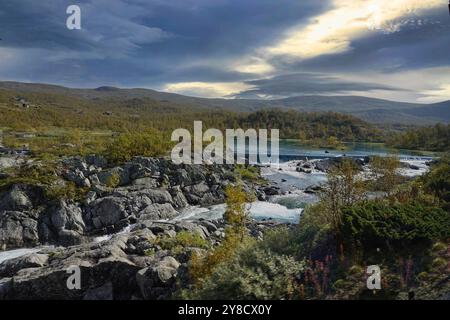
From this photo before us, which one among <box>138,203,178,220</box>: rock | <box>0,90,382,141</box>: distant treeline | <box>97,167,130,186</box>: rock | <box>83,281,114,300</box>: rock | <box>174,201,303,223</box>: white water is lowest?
<box>174,201,303,223</box>: white water

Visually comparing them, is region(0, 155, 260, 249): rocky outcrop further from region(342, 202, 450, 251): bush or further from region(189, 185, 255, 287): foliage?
region(342, 202, 450, 251): bush

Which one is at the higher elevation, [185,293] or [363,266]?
[363,266]

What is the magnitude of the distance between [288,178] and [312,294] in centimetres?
4451

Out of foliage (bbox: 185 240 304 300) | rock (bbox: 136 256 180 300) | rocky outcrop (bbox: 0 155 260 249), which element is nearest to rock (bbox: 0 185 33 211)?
rocky outcrop (bbox: 0 155 260 249)

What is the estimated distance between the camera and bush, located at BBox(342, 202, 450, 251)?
1349cm

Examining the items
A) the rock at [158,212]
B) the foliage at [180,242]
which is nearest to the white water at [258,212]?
the rock at [158,212]

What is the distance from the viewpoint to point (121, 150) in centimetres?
4738

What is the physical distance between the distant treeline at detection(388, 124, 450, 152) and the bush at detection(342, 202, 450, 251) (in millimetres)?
110522

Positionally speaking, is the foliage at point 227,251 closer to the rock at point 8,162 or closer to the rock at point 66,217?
the rock at point 66,217

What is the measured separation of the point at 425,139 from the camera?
124 meters

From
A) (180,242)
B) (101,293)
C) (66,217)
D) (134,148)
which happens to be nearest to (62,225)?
(66,217)
